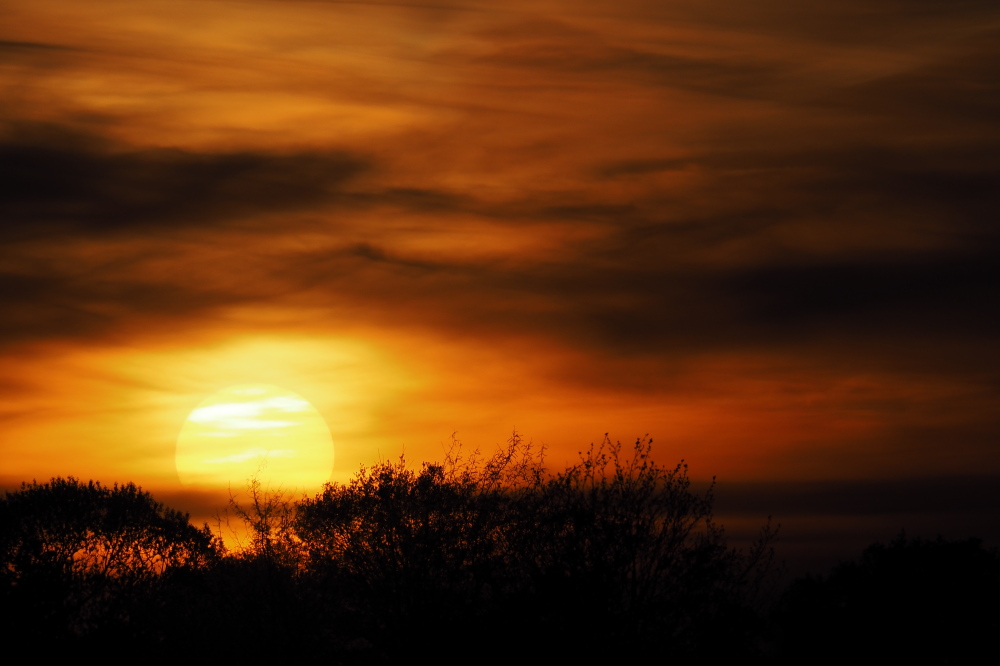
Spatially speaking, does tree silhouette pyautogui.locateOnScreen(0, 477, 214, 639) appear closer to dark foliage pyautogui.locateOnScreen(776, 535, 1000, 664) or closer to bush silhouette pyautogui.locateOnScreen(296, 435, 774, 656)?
bush silhouette pyautogui.locateOnScreen(296, 435, 774, 656)

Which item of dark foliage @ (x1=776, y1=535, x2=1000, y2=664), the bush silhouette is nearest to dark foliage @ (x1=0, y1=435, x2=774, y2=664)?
the bush silhouette

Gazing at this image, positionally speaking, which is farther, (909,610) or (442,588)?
(909,610)

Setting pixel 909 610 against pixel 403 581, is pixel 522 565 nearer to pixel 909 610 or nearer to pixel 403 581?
pixel 403 581

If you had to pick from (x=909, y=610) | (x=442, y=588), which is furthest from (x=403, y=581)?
(x=909, y=610)

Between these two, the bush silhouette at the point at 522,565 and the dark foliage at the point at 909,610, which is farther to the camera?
the dark foliage at the point at 909,610

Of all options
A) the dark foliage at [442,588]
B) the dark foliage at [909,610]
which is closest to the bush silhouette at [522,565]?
the dark foliage at [442,588]

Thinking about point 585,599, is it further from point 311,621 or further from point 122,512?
point 122,512

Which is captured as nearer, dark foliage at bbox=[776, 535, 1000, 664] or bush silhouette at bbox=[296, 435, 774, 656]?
bush silhouette at bbox=[296, 435, 774, 656]

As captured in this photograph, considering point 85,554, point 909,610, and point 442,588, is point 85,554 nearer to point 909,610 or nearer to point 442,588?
point 442,588

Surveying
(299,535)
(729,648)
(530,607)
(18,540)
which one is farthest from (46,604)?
(729,648)

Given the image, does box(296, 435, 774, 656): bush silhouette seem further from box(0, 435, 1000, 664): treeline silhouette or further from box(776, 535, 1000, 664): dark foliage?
box(776, 535, 1000, 664): dark foliage

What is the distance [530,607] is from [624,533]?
453cm

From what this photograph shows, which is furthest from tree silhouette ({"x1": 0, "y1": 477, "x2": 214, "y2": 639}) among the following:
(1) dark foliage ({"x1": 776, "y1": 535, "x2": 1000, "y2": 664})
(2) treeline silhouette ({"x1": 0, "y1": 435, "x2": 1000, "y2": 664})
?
(1) dark foliage ({"x1": 776, "y1": 535, "x2": 1000, "y2": 664})

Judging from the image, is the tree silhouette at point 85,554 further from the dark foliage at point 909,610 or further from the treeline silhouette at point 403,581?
the dark foliage at point 909,610
